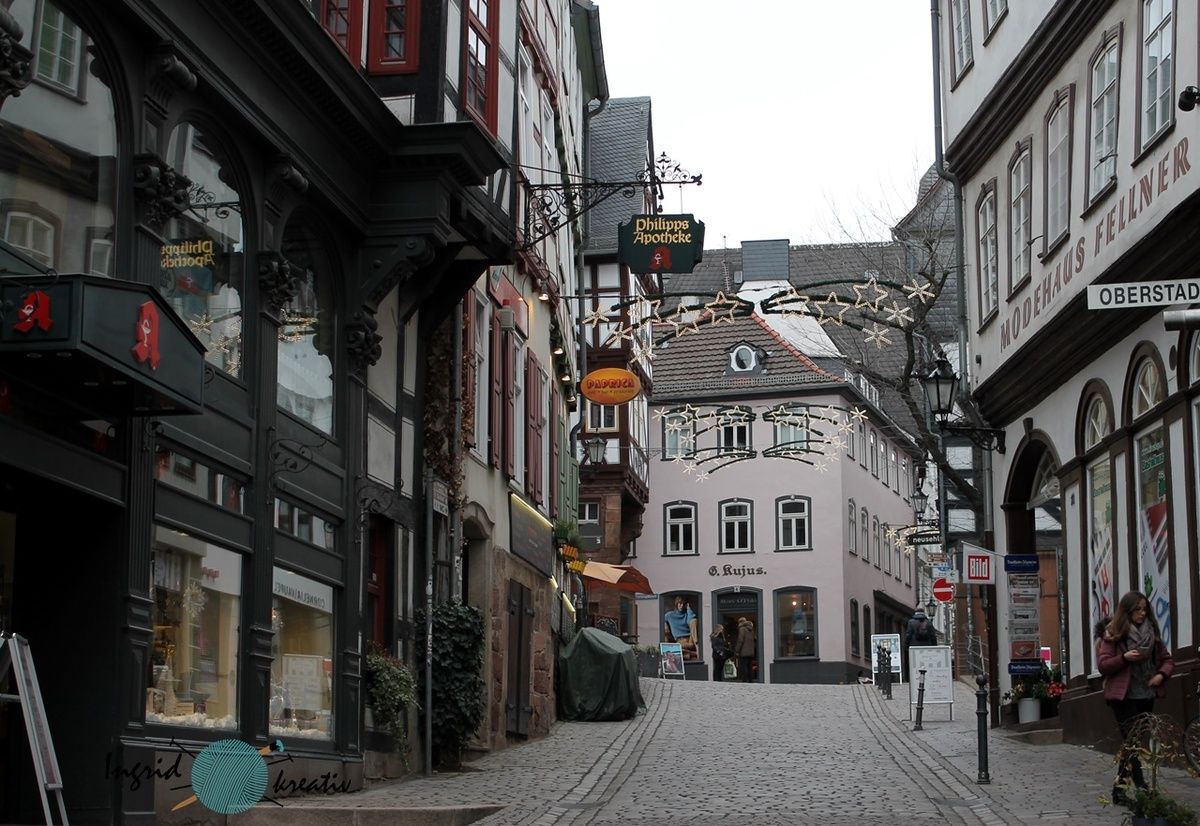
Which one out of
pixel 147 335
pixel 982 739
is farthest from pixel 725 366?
pixel 147 335

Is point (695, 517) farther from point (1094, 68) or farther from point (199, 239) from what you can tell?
point (199, 239)

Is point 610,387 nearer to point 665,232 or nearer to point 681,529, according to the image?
point 665,232

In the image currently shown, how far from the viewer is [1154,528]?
18.8 metres

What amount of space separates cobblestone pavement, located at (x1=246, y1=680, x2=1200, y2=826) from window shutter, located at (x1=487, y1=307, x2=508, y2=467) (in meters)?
3.68

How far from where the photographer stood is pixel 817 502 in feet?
204

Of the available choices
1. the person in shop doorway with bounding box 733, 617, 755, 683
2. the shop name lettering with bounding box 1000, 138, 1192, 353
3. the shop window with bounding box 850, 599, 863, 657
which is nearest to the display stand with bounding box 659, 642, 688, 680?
the person in shop doorway with bounding box 733, 617, 755, 683

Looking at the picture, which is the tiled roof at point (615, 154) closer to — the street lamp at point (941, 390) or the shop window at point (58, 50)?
the street lamp at point (941, 390)

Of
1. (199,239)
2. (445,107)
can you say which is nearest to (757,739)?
(445,107)

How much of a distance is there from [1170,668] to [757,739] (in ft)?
33.9

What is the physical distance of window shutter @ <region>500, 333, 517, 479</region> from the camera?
960 inches

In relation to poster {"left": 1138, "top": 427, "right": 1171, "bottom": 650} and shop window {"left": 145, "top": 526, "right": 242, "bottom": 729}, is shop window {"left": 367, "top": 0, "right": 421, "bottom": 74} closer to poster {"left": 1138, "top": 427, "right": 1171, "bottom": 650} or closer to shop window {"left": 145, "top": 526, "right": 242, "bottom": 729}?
shop window {"left": 145, "top": 526, "right": 242, "bottom": 729}

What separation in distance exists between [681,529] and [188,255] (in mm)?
50358

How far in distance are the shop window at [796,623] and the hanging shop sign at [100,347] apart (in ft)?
165

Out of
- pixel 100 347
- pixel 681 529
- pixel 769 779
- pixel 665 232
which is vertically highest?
pixel 665 232
